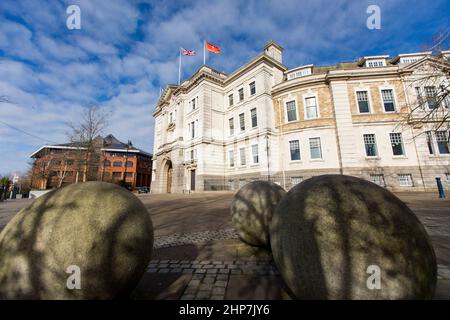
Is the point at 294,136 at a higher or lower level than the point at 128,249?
higher

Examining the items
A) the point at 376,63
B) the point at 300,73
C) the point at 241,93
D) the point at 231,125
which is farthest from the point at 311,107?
the point at 231,125

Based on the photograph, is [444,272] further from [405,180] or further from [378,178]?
[405,180]

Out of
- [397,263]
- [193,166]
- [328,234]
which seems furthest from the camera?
[193,166]

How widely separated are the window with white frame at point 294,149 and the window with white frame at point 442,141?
Result: 12.8 m

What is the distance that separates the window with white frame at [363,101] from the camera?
2044cm

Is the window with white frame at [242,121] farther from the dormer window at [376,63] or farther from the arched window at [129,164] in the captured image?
the arched window at [129,164]

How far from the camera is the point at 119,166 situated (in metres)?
65.9

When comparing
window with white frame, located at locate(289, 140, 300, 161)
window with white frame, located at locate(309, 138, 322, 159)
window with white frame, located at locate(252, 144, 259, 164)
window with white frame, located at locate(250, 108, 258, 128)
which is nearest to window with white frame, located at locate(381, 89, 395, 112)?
window with white frame, located at locate(309, 138, 322, 159)

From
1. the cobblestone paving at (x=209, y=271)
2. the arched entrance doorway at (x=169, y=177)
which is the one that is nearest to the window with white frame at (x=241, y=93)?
the arched entrance doorway at (x=169, y=177)

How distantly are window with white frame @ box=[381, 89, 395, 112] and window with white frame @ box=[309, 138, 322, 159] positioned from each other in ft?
25.8

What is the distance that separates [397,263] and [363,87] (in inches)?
982

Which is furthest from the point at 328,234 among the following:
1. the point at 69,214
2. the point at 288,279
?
the point at 69,214

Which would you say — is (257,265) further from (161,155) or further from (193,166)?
(161,155)
